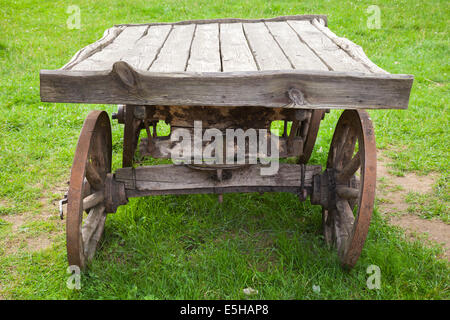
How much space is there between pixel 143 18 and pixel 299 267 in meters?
7.62

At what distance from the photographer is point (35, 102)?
546 cm

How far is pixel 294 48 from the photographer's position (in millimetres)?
2582

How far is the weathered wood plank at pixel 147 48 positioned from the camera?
2264 mm

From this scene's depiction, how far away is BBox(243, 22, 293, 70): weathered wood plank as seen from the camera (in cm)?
218

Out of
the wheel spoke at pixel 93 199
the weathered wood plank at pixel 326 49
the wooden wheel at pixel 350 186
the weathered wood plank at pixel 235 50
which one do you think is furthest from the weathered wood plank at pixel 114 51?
the wooden wheel at pixel 350 186

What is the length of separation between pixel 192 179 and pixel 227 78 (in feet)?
3.52

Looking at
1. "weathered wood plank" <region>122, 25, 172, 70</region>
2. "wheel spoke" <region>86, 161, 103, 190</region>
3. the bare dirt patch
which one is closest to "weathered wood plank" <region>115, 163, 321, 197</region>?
"wheel spoke" <region>86, 161, 103, 190</region>

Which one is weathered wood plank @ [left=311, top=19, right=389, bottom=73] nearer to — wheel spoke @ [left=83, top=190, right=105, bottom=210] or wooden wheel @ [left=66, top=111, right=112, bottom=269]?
Result: wooden wheel @ [left=66, top=111, right=112, bottom=269]

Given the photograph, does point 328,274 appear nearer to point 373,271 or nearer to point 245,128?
point 373,271

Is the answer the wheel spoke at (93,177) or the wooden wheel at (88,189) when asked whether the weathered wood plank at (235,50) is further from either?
the wheel spoke at (93,177)

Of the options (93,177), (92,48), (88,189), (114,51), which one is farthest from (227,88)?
(88,189)

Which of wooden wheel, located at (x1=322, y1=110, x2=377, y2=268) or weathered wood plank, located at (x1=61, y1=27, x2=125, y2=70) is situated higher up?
weathered wood plank, located at (x1=61, y1=27, x2=125, y2=70)

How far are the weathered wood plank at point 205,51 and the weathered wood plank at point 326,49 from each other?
0.60m

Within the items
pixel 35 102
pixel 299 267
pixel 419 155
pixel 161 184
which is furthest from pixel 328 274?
pixel 35 102
